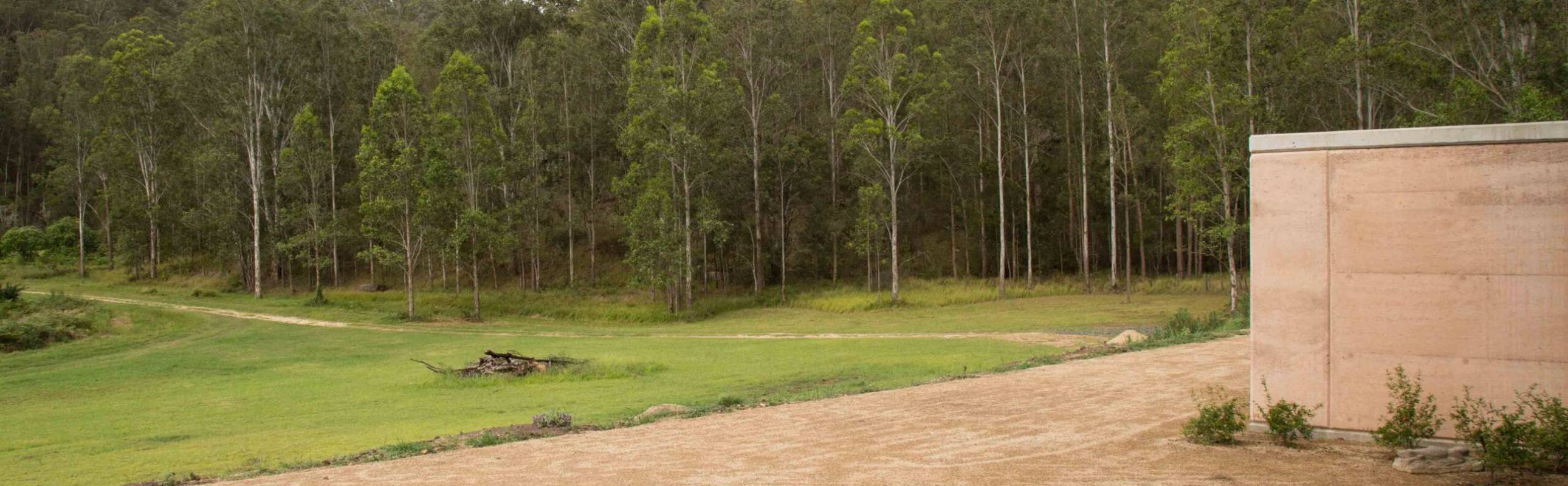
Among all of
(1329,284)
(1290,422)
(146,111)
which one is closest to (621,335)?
(1290,422)

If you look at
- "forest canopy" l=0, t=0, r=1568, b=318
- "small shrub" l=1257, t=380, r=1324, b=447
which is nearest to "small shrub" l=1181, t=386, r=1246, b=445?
"small shrub" l=1257, t=380, r=1324, b=447

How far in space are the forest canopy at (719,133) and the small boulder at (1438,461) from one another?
25492 millimetres

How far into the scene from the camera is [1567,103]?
87.0 ft

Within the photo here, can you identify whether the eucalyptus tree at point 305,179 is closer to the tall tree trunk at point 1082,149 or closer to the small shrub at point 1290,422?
the tall tree trunk at point 1082,149

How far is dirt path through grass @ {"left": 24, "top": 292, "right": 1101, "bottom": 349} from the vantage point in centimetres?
2512

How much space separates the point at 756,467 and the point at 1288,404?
17.6 feet

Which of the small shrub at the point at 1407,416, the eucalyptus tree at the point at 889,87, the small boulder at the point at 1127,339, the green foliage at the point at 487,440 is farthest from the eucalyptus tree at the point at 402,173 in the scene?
the small shrub at the point at 1407,416

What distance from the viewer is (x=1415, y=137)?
32.0ft

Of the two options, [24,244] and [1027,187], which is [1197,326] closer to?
[1027,187]

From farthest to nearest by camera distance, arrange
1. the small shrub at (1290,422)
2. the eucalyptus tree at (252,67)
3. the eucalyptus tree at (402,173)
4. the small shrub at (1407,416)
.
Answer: the eucalyptus tree at (252,67)
the eucalyptus tree at (402,173)
the small shrub at (1290,422)
the small shrub at (1407,416)

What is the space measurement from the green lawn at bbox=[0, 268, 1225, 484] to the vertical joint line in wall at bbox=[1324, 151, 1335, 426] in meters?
7.49

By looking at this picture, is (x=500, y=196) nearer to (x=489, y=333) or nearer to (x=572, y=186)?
(x=572, y=186)

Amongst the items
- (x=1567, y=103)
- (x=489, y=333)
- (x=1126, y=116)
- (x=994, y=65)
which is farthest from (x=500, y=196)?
(x=1567, y=103)

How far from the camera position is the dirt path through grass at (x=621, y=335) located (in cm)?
2512
